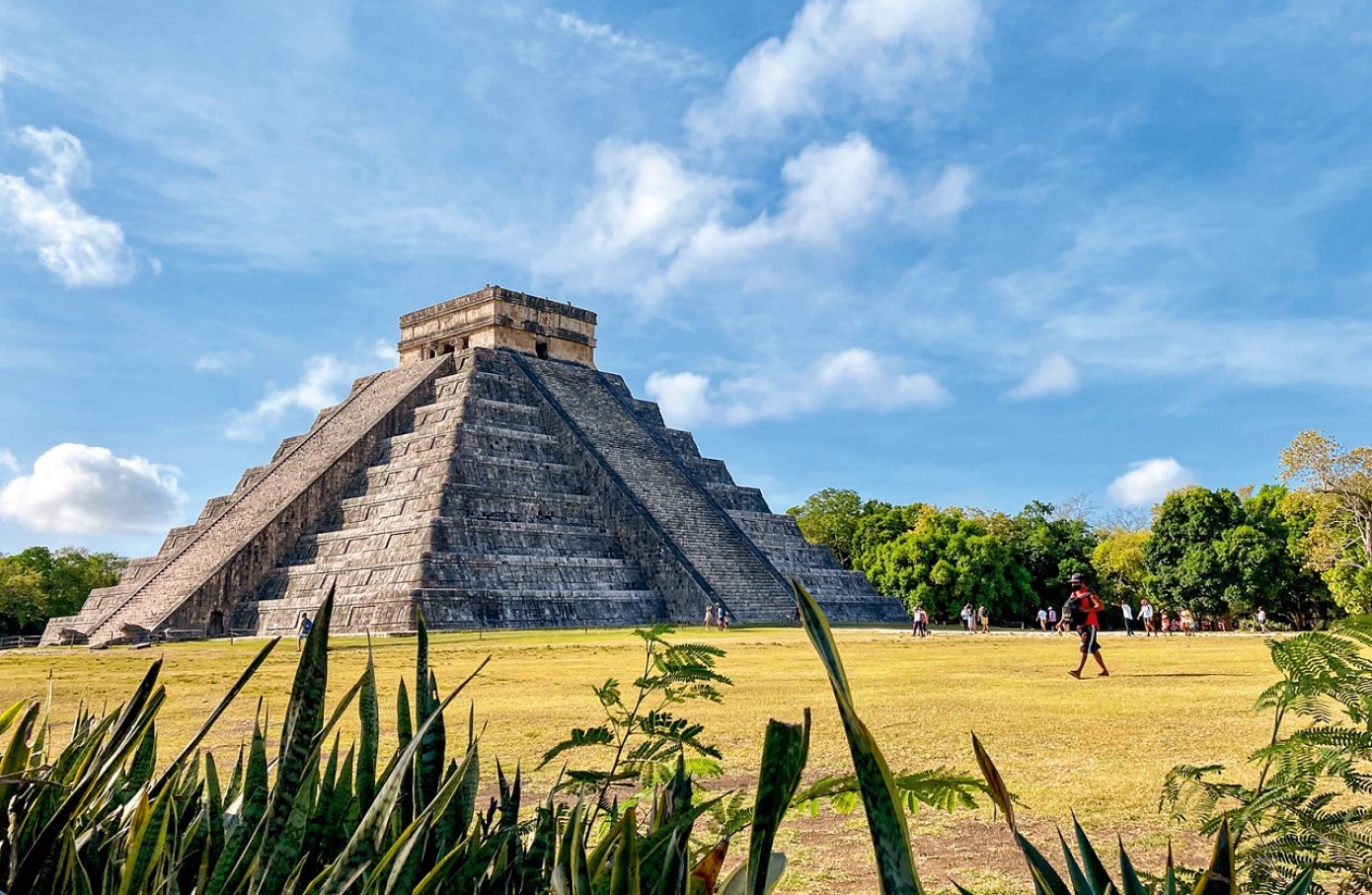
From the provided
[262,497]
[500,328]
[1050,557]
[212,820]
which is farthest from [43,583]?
[212,820]

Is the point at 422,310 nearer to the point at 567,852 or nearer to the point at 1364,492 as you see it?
the point at 1364,492

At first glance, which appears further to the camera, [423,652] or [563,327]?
[563,327]

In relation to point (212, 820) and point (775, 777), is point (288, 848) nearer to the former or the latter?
point (212, 820)

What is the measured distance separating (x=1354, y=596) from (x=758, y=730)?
93.1 ft

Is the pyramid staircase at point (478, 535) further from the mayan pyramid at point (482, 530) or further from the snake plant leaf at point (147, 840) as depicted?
the snake plant leaf at point (147, 840)

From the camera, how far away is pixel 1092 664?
13.3 m

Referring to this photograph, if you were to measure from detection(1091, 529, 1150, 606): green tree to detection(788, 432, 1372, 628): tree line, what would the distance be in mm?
67

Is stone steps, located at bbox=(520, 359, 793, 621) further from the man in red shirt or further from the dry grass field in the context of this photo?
the man in red shirt

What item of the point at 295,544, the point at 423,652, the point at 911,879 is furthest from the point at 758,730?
the point at 295,544

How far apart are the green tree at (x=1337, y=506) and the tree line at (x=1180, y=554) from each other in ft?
0.11

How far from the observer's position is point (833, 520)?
56.7 metres

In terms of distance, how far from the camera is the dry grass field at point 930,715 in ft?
13.9

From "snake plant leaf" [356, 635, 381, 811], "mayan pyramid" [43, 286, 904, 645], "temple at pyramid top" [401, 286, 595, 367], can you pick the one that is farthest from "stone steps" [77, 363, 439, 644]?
"snake plant leaf" [356, 635, 381, 811]

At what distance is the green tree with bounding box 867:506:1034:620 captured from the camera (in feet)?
146
